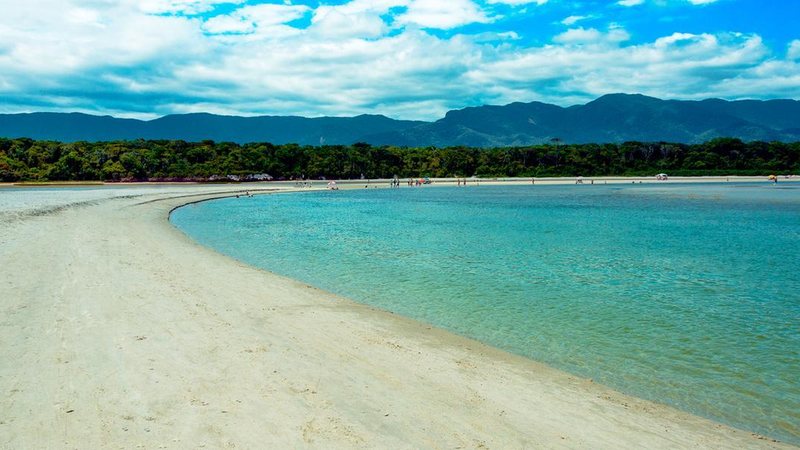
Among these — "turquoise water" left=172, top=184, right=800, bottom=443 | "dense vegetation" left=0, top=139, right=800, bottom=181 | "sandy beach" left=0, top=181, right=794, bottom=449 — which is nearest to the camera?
"sandy beach" left=0, top=181, right=794, bottom=449

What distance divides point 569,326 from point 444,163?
466 feet

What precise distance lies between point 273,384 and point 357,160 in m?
139

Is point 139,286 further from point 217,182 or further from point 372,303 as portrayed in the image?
point 217,182

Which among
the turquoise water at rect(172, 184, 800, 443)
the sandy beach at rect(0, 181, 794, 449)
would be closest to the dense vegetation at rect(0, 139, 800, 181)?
the turquoise water at rect(172, 184, 800, 443)

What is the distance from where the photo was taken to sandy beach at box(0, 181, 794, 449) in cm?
698

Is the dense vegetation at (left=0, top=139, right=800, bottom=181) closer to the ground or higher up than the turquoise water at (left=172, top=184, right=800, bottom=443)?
higher up

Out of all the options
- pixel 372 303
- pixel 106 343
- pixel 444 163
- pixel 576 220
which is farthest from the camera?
pixel 444 163

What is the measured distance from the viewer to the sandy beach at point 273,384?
698 centimetres

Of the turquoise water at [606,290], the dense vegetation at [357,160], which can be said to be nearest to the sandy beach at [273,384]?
the turquoise water at [606,290]

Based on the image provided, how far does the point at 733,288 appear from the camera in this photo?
18078 millimetres

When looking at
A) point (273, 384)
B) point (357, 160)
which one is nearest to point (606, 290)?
point (273, 384)

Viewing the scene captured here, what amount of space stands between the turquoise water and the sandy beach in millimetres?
1243

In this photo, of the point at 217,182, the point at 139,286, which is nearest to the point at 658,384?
the point at 139,286

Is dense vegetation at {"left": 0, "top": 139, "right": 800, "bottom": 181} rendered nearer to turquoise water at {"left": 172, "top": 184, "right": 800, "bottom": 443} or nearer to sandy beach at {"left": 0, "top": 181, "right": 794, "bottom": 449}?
turquoise water at {"left": 172, "top": 184, "right": 800, "bottom": 443}
